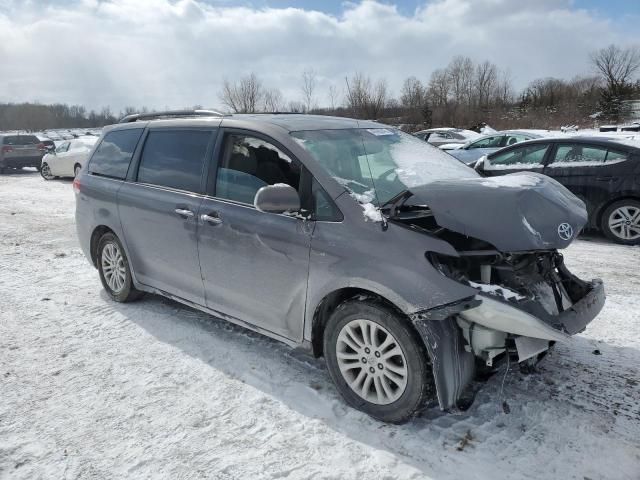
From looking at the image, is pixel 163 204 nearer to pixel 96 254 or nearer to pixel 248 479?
pixel 96 254

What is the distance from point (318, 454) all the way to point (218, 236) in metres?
1.72

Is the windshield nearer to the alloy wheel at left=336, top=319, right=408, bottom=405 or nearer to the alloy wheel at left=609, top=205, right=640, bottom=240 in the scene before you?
the alloy wheel at left=336, top=319, right=408, bottom=405

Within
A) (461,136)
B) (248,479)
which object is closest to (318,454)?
(248,479)

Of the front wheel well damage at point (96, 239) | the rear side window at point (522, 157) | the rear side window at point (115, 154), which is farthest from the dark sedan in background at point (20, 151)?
the rear side window at point (522, 157)

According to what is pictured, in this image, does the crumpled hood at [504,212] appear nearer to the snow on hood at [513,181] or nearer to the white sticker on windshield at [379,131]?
the snow on hood at [513,181]

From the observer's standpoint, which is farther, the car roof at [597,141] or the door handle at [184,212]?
the car roof at [597,141]

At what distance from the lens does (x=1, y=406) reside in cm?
322

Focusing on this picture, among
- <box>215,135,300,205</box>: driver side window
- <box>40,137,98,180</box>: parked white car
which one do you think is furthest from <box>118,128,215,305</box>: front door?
<box>40,137,98,180</box>: parked white car

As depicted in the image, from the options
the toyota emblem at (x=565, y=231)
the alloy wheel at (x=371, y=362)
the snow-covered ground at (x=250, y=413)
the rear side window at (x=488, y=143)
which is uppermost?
the rear side window at (x=488, y=143)

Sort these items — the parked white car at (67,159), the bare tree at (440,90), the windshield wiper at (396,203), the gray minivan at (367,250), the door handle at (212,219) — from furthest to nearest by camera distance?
1. the bare tree at (440,90)
2. the parked white car at (67,159)
3. the door handle at (212,219)
4. the windshield wiper at (396,203)
5. the gray minivan at (367,250)

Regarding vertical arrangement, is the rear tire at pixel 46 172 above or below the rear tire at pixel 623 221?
above

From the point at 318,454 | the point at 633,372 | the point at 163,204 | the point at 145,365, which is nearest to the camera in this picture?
the point at 318,454

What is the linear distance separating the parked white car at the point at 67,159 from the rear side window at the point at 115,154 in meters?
12.0

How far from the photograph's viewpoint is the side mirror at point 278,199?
3.11 meters
